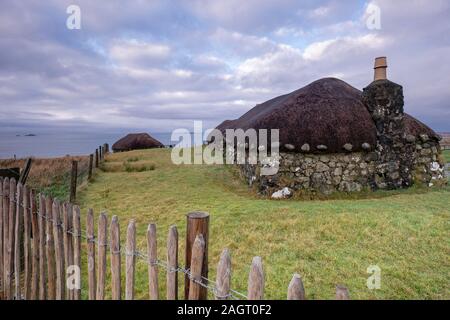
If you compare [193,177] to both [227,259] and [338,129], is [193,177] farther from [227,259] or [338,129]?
[227,259]

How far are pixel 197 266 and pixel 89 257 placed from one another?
53.4 inches

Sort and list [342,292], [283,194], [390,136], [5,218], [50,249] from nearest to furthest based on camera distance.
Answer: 1. [342,292]
2. [50,249]
3. [5,218]
4. [283,194]
5. [390,136]

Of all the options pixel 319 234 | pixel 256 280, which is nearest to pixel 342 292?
pixel 256 280

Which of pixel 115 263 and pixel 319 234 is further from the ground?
pixel 115 263

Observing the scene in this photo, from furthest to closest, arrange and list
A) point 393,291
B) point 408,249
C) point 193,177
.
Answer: point 193,177 < point 408,249 < point 393,291

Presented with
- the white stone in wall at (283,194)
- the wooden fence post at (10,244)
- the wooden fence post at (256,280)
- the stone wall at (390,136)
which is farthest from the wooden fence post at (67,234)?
the stone wall at (390,136)

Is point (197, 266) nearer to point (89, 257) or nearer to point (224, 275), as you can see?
point (224, 275)

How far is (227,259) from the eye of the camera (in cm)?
194

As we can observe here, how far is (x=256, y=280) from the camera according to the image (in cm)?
182

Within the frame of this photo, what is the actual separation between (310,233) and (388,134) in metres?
6.46

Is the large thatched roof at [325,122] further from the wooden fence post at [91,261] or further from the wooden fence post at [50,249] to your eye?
the wooden fence post at [91,261]

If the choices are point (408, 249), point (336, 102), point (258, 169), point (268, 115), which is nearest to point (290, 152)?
point (258, 169)
